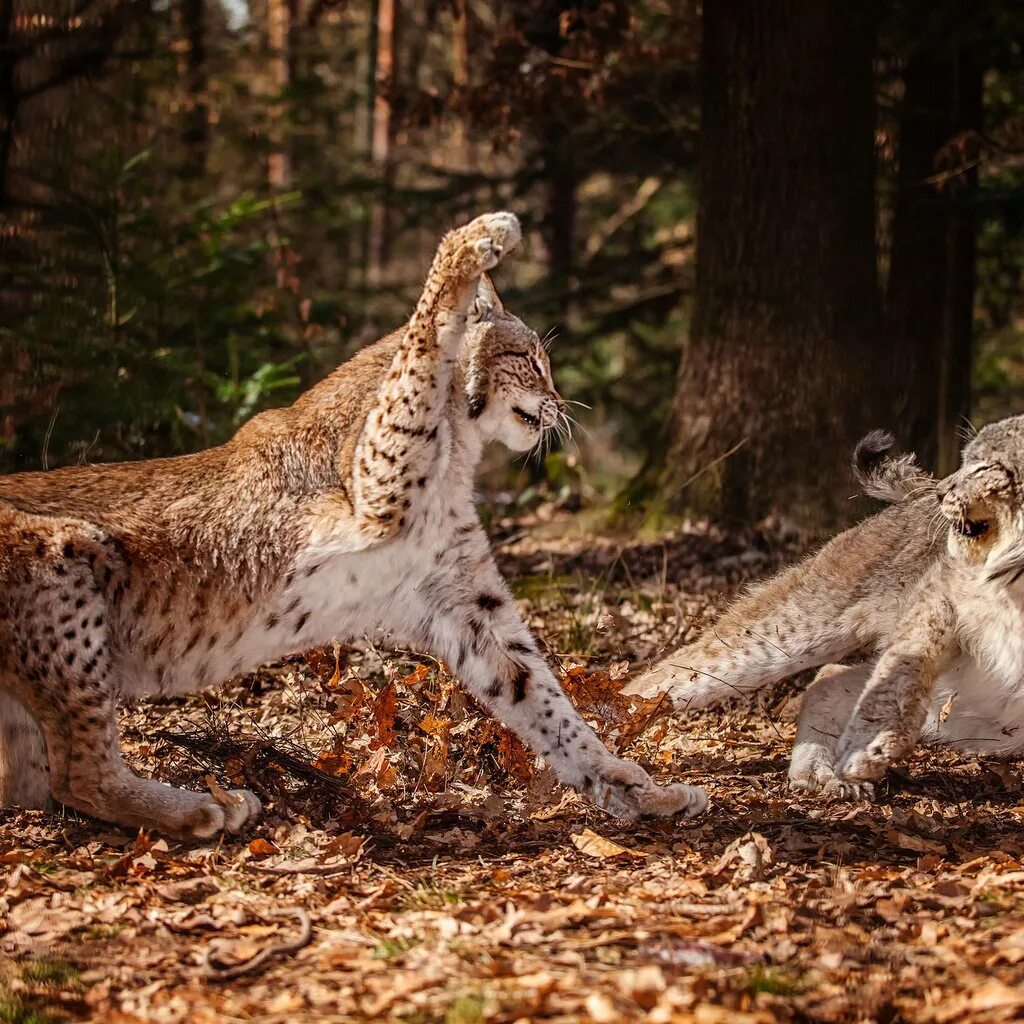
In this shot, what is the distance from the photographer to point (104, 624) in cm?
493

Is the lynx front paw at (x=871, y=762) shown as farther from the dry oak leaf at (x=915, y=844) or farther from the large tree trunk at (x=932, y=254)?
the large tree trunk at (x=932, y=254)

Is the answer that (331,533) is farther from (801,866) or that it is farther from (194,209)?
(194,209)

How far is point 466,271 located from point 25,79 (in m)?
5.62

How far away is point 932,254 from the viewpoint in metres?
10.0

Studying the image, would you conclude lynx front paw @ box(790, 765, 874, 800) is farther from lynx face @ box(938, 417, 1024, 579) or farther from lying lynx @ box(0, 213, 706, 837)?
lynx face @ box(938, 417, 1024, 579)

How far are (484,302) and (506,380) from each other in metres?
0.32

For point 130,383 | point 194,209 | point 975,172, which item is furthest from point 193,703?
point 975,172

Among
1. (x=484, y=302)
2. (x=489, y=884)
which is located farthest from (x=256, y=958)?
(x=484, y=302)

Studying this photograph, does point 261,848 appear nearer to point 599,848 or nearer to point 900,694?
point 599,848

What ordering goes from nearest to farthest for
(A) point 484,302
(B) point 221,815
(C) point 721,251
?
(B) point 221,815
(A) point 484,302
(C) point 721,251

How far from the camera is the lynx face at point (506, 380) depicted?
17.9 ft

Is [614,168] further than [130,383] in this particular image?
Yes

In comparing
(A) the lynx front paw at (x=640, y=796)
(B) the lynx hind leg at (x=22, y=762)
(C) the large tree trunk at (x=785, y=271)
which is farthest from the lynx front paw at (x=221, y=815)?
(C) the large tree trunk at (x=785, y=271)

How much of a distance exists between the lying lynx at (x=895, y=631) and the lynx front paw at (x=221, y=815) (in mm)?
2223
